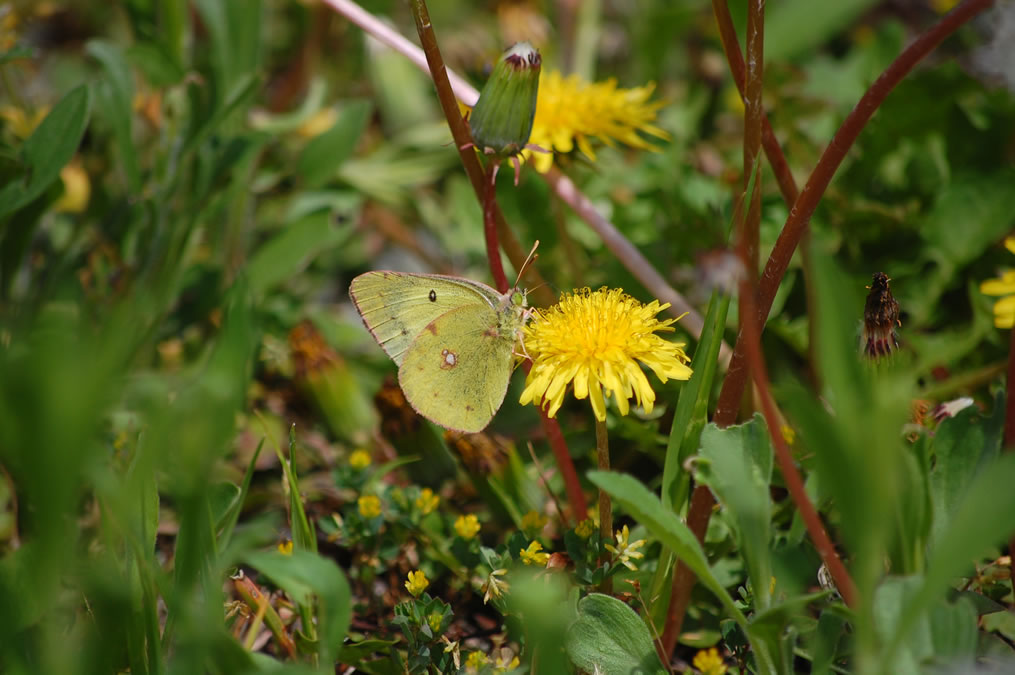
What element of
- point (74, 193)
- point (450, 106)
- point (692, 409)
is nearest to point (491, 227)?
point (450, 106)

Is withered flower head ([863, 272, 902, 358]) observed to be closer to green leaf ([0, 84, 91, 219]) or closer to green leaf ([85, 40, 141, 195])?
green leaf ([0, 84, 91, 219])

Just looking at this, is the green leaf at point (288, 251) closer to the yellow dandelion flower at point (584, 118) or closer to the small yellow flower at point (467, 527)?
the yellow dandelion flower at point (584, 118)

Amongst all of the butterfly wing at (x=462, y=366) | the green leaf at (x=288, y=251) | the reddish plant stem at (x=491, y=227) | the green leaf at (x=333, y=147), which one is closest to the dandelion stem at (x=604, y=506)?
the butterfly wing at (x=462, y=366)

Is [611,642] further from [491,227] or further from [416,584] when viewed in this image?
[491,227]

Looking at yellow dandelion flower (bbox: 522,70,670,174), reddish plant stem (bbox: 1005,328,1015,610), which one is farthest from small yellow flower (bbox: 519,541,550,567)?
yellow dandelion flower (bbox: 522,70,670,174)

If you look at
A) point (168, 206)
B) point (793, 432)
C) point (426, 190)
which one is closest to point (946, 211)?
point (793, 432)
